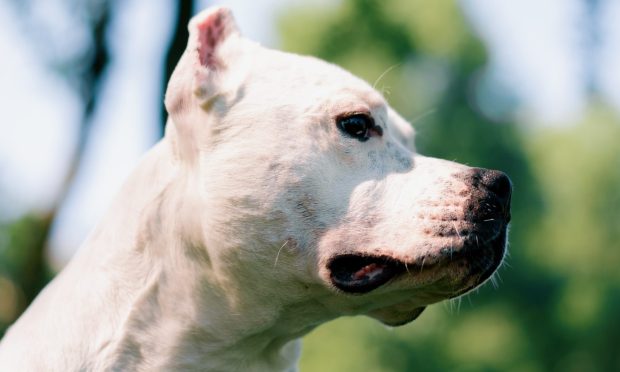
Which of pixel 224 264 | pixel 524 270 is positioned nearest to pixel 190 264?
pixel 224 264

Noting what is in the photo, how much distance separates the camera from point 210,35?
14.4 feet

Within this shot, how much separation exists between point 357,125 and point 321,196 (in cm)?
41

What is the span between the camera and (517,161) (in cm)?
3544

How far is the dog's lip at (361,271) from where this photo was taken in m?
3.89

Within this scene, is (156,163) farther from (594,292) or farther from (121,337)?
(594,292)

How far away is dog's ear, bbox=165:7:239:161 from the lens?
4.18 metres

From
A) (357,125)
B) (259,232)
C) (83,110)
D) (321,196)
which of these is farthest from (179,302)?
(83,110)

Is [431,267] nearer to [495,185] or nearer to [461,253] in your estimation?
[461,253]

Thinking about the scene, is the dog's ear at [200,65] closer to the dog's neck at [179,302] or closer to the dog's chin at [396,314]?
the dog's neck at [179,302]

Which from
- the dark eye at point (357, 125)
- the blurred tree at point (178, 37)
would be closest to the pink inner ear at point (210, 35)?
the dark eye at point (357, 125)

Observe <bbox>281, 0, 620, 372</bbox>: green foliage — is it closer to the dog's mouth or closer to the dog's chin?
the dog's chin

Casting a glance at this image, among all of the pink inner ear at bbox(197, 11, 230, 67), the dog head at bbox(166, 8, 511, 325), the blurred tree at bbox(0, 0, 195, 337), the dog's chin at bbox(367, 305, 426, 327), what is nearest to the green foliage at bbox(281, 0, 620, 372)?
the blurred tree at bbox(0, 0, 195, 337)

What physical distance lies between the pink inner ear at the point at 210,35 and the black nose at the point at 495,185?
4.40 feet

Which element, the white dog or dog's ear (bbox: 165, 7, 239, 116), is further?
dog's ear (bbox: 165, 7, 239, 116)
